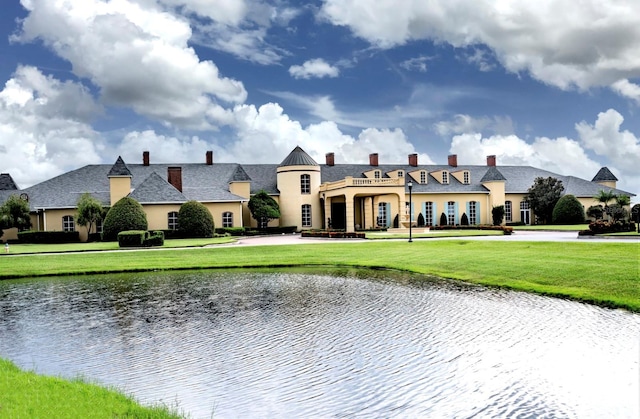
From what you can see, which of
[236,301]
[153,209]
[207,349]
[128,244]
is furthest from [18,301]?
[153,209]

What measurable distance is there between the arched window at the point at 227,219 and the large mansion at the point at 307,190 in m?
0.08

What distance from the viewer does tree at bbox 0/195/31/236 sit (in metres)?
41.3

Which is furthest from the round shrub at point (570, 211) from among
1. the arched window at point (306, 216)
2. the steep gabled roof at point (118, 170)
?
the steep gabled roof at point (118, 170)

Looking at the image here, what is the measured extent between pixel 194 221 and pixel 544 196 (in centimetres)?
3134

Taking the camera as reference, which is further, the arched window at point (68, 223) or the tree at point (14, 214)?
the arched window at point (68, 223)

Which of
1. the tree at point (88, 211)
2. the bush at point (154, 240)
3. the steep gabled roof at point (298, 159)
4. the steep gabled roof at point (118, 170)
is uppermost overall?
the steep gabled roof at point (298, 159)

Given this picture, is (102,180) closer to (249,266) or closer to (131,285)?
(249,266)

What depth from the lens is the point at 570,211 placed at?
49656 millimetres

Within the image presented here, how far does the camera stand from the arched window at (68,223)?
141ft

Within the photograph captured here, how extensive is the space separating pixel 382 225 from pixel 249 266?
2976 centimetres

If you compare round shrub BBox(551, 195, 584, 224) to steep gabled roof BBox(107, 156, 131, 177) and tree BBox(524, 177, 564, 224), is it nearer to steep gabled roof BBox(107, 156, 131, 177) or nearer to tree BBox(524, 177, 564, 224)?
tree BBox(524, 177, 564, 224)

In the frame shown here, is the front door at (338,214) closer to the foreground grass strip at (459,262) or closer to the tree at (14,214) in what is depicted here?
the foreground grass strip at (459,262)

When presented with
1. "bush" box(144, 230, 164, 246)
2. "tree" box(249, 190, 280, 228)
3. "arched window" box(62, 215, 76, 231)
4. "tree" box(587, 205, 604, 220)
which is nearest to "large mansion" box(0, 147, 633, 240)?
"arched window" box(62, 215, 76, 231)

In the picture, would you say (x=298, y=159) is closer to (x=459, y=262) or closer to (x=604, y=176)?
(x=459, y=262)
